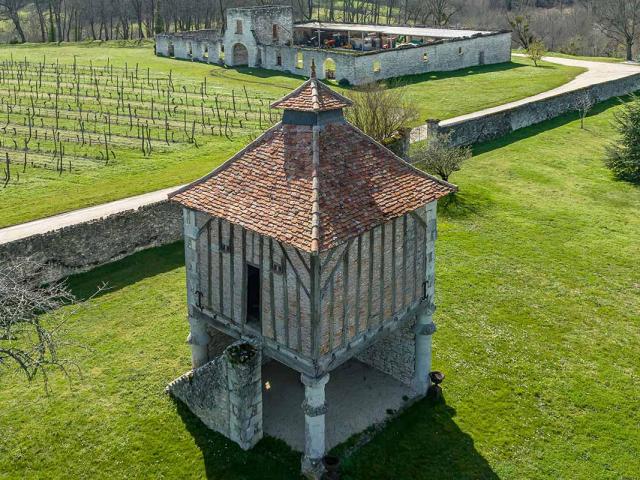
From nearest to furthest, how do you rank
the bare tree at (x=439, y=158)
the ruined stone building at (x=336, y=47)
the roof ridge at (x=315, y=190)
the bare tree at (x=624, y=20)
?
1. the roof ridge at (x=315, y=190)
2. the bare tree at (x=439, y=158)
3. the ruined stone building at (x=336, y=47)
4. the bare tree at (x=624, y=20)

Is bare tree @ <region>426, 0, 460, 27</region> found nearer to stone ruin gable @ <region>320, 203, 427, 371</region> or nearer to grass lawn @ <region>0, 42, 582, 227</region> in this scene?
grass lawn @ <region>0, 42, 582, 227</region>

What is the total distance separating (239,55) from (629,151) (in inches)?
1506

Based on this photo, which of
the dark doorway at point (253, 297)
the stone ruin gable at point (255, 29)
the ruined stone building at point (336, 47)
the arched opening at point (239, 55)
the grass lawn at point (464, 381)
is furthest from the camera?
the arched opening at point (239, 55)

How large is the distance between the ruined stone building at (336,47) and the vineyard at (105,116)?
24.7 feet

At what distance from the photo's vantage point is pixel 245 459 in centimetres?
1339

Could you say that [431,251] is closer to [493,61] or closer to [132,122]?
[132,122]

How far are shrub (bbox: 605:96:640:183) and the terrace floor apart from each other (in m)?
21.4

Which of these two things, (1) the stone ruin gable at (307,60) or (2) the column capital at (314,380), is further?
(1) the stone ruin gable at (307,60)

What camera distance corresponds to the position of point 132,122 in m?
38.9

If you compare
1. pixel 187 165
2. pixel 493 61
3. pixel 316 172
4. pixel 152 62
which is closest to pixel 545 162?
pixel 187 165

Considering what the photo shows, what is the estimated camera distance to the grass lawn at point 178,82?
25984 mm

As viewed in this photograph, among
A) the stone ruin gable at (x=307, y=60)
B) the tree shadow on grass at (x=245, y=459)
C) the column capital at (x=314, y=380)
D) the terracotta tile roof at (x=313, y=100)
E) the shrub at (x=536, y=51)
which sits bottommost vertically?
the tree shadow on grass at (x=245, y=459)

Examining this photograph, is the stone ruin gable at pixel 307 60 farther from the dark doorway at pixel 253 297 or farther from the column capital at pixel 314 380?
the column capital at pixel 314 380

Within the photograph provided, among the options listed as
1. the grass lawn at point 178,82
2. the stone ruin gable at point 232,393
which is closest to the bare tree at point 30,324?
the stone ruin gable at point 232,393
